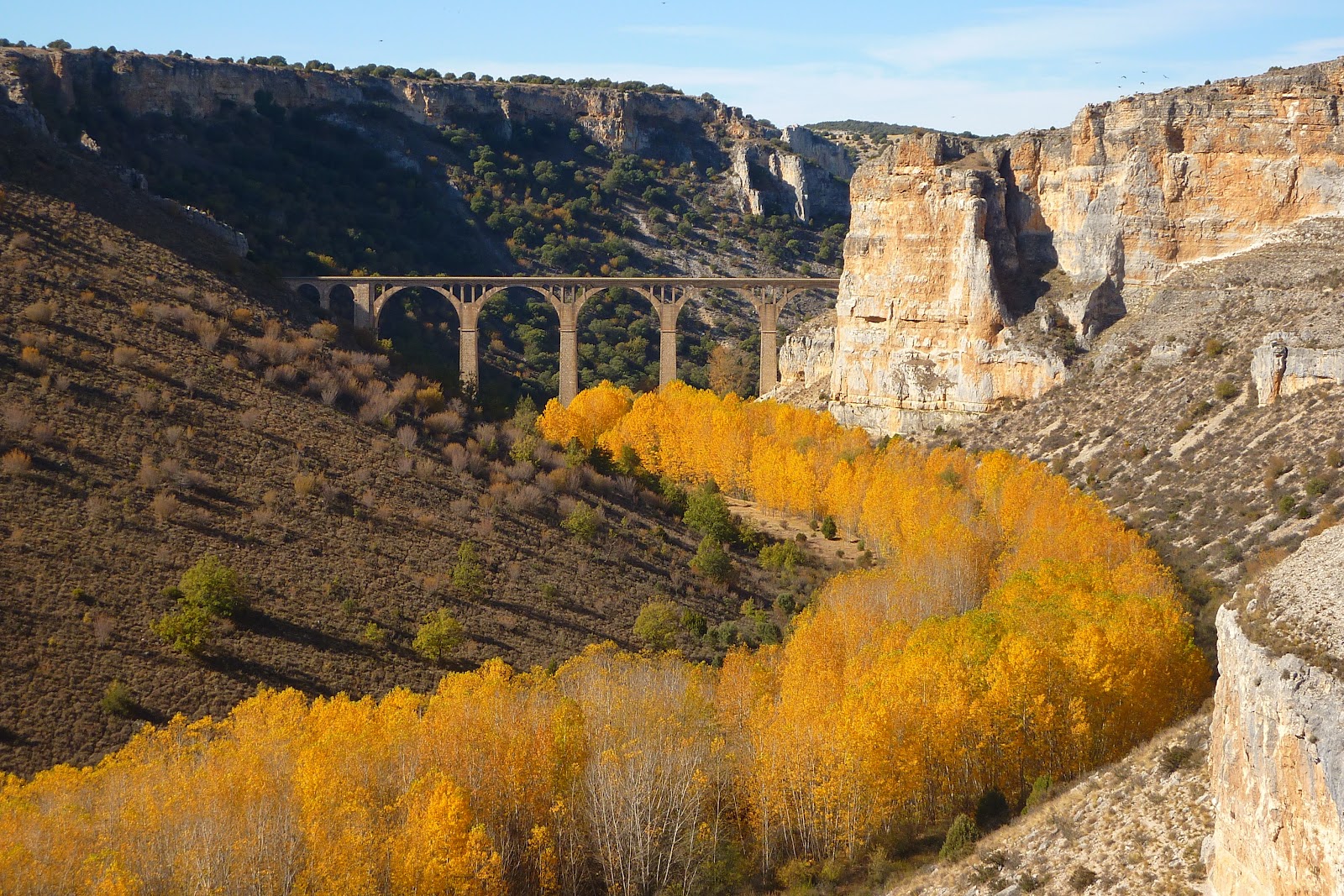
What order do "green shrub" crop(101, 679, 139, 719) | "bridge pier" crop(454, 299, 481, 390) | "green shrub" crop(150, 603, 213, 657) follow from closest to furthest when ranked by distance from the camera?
1. "green shrub" crop(101, 679, 139, 719)
2. "green shrub" crop(150, 603, 213, 657)
3. "bridge pier" crop(454, 299, 481, 390)

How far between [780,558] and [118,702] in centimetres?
2126

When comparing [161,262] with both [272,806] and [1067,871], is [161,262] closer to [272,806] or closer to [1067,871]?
[272,806]

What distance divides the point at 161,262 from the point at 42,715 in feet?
68.4

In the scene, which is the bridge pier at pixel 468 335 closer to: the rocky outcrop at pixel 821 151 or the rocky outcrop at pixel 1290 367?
the rocky outcrop at pixel 1290 367

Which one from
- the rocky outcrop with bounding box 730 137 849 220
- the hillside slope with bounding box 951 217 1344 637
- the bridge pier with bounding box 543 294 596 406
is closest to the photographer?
the hillside slope with bounding box 951 217 1344 637

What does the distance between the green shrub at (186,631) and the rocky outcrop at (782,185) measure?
240 feet

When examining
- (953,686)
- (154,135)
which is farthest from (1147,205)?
(154,135)

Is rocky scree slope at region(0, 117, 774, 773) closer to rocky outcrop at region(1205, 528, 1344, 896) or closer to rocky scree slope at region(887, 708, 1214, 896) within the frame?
rocky scree slope at region(887, 708, 1214, 896)

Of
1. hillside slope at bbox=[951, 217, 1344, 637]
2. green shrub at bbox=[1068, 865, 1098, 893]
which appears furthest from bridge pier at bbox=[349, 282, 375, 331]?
green shrub at bbox=[1068, 865, 1098, 893]

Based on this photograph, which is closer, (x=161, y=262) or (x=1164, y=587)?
(x=1164, y=587)

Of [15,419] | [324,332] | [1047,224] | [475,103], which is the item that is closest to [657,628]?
[15,419]

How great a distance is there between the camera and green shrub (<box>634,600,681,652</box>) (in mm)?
31922

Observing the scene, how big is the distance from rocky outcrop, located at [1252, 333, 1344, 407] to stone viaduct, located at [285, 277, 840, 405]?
84.4ft

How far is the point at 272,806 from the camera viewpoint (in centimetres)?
1959
